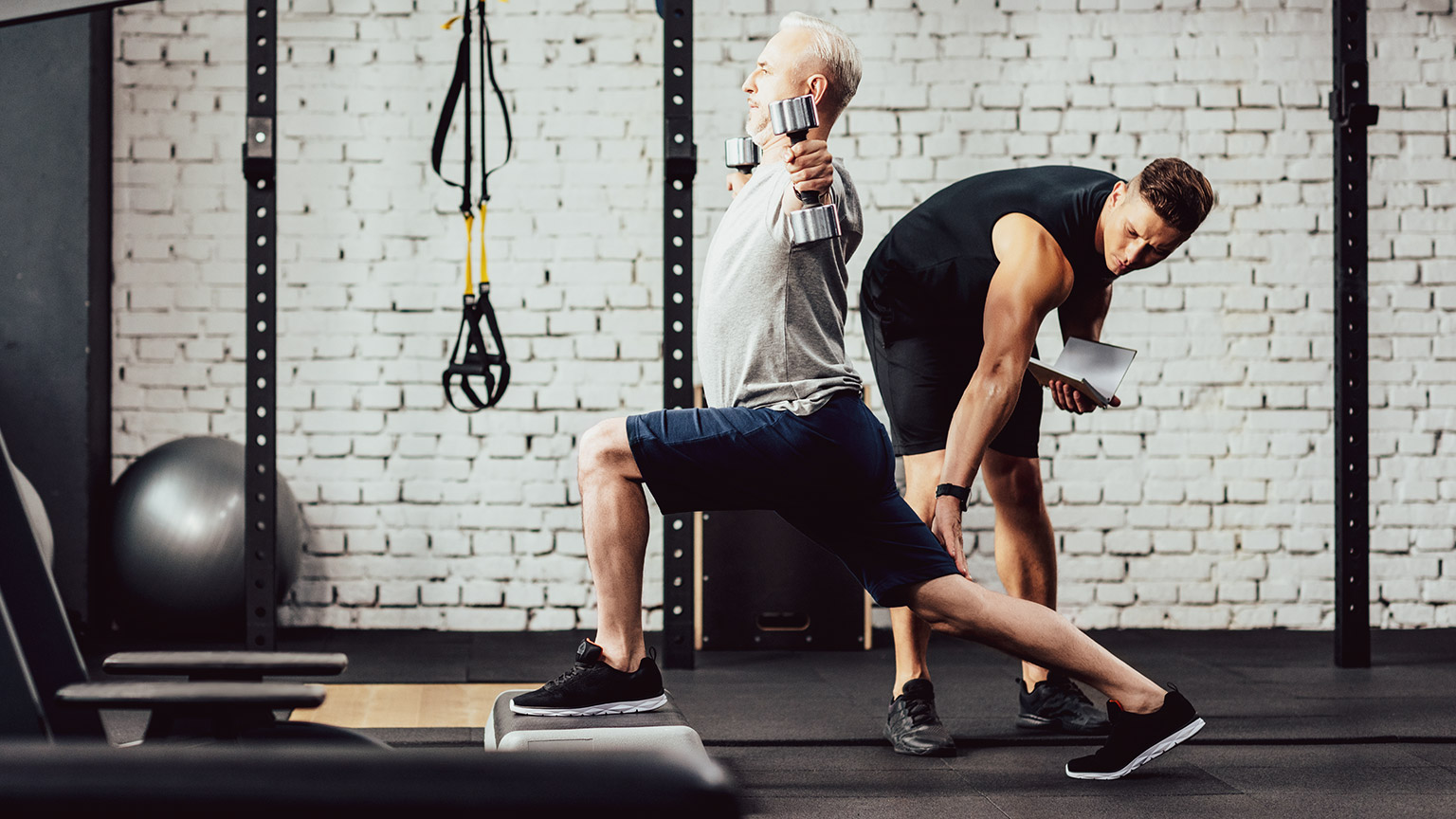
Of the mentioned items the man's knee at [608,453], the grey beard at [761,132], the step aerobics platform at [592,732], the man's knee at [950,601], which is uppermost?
the grey beard at [761,132]

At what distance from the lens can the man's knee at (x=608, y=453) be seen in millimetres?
1902

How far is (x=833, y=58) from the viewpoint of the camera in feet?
6.42

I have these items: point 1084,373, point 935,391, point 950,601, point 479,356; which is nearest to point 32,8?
point 950,601

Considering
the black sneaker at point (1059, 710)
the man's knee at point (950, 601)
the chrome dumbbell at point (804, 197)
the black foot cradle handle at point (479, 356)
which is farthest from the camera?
the black foot cradle handle at point (479, 356)

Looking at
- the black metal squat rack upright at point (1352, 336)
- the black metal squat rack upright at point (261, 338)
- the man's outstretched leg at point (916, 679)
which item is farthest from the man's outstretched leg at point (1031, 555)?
the black metal squat rack upright at point (261, 338)

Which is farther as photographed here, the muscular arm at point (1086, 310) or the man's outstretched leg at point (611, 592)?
the muscular arm at point (1086, 310)

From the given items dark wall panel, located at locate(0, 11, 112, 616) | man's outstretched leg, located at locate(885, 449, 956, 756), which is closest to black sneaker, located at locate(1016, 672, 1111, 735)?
man's outstretched leg, located at locate(885, 449, 956, 756)

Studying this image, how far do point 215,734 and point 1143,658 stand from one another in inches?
126

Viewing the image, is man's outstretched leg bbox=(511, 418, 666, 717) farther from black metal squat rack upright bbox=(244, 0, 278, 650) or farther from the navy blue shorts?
black metal squat rack upright bbox=(244, 0, 278, 650)

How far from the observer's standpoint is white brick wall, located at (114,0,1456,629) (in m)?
4.10

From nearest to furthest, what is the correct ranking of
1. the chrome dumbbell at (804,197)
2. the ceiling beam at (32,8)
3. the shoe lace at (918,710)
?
the ceiling beam at (32,8)
the chrome dumbbell at (804,197)
the shoe lace at (918,710)

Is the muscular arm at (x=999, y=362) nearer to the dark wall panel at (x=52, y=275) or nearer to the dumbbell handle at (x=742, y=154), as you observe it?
the dumbbell handle at (x=742, y=154)

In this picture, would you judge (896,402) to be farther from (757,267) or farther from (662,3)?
(662,3)

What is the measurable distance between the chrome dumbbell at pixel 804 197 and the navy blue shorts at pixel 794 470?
0.91 ft
